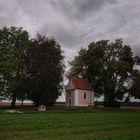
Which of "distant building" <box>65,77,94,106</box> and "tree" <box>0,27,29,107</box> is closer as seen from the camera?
"tree" <box>0,27,29,107</box>

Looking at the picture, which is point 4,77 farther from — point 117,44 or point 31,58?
point 117,44

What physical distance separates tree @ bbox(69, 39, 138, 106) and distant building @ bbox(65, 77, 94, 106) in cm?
274

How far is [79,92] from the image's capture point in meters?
72.3

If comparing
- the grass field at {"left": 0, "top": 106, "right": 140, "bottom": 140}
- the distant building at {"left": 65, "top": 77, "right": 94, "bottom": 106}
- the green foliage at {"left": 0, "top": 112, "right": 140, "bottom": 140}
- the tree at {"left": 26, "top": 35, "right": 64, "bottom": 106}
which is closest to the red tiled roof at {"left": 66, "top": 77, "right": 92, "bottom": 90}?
the distant building at {"left": 65, "top": 77, "right": 94, "bottom": 106}

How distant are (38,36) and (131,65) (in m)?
25.7

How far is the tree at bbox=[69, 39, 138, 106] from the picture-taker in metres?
69.1

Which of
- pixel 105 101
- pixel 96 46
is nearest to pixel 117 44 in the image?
pixel 96 46

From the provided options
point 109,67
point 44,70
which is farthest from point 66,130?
point 109,67

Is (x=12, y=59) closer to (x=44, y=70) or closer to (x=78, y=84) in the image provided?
(x=44, y=70)

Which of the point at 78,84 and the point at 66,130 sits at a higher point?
the point at 78,84

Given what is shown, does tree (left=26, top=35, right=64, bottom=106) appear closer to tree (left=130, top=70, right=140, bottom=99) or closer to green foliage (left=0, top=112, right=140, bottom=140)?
tree (left=130, top=70, right=140, bottom=99)

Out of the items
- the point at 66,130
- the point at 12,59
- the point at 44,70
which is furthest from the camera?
the point at 12,59

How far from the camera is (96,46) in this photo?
72.1 m

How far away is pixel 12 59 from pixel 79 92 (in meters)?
19.7
